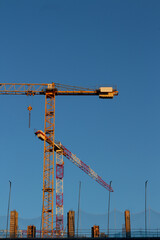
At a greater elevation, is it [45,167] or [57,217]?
[45,167]

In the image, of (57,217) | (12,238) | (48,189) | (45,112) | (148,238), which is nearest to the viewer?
(148,238)

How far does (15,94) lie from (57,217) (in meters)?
43.8

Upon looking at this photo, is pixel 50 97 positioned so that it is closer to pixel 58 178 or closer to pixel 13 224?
pixel 58 178

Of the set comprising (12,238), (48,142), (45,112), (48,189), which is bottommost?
(12,238)

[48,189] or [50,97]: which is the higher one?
[50,97]

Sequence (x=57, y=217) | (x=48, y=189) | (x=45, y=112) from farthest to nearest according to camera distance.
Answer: (x=57, y=217) → (x=45, y=112) → (x=48, y=189)

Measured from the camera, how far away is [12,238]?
3226 inches

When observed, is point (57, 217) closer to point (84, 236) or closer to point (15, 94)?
point (15, 94)

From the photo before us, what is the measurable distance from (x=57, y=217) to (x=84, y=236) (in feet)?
217

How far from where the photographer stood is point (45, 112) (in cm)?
→ 13350

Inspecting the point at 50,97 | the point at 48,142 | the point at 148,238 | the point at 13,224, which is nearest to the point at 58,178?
the point at 48,142

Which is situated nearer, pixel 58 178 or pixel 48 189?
pixel 48 189

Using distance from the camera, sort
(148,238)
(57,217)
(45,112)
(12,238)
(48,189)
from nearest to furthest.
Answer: (148,238), (12,238), (48,189), (45,112), (57,217)

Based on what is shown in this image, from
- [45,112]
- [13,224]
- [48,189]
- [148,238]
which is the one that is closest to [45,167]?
[48,189]
